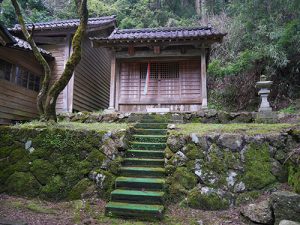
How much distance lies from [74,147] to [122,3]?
875 inches

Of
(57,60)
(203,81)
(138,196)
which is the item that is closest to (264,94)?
(203,81)

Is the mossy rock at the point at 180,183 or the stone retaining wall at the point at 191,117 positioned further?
the stone retaining wall at the point at 191,117

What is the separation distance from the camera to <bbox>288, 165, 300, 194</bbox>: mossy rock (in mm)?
4544

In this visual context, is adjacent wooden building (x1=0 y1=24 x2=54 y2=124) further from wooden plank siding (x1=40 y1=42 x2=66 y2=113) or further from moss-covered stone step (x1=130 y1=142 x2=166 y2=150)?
moss-covered stone step (x1=130 y1=142 x2=166 y2=150)

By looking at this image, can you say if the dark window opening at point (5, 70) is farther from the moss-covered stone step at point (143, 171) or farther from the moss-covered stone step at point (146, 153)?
the moss-covered stone step at point (143, 171)

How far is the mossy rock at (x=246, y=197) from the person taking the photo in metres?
4.88

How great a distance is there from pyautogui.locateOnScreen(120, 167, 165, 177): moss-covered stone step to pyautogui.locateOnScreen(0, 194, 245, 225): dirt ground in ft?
2.73

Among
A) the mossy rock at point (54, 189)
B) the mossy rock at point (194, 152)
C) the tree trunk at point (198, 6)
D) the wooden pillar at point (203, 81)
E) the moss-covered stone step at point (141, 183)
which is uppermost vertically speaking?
the tree trunk at point (198, 6)

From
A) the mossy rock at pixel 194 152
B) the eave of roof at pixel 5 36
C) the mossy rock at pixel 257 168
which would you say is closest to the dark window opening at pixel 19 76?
the eave of roof at pixel 5 36

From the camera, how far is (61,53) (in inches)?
462

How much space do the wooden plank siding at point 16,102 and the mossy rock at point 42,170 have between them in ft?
14.8

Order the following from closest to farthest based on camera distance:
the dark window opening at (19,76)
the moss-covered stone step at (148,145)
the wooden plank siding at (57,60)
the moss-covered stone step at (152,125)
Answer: the moss-covered stone step at (148,145)
the moss-covered stone step at (152,125)
the dark window opening at (19,76)
the wooden plank siding at (57,60)

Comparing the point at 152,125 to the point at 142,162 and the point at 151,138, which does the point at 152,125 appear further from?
the point at 142,162

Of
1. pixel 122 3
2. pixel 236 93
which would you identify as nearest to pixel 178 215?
pixel 236 93
